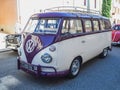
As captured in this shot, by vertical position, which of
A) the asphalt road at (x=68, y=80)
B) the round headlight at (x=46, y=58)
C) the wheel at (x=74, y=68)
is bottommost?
the asphalt road at (x=68, y=80)

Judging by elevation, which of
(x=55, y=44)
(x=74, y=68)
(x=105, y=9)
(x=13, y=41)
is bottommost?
(x=74, y=68)

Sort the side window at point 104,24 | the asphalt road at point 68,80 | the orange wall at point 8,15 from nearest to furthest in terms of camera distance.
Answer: the asphalt road at point 68,80 → the side window at point 104,24 → the orange wall at point 8,15

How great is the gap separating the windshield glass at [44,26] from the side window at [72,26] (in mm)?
204

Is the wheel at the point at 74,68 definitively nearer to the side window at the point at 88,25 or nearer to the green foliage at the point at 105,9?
the side window at the point at 88,25

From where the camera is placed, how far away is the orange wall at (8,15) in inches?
556

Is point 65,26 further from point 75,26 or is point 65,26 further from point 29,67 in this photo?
point 29,67

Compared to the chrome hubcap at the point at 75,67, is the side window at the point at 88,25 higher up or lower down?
higher up

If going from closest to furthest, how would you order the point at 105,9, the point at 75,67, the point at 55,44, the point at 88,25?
1. the point at 55,44
2. the point at 75,67
3. the point at 88,25
4. the point at 105,9

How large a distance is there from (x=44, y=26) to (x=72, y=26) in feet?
2.44

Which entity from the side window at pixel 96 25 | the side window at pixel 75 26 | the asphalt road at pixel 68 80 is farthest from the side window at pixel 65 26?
the side window at pixel 96 25

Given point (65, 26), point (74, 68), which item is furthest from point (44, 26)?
point (74, 68)

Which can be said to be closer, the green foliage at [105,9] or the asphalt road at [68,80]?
the asphalt road at [68,80]

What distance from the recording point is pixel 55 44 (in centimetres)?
470

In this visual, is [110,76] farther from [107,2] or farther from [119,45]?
[107,2]
